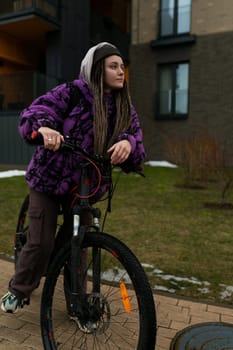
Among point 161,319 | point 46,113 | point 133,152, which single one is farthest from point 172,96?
point 46,113

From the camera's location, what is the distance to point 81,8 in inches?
558

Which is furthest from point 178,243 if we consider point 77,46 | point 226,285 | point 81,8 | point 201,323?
point 81,8

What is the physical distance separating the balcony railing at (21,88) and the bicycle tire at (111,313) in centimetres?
1100

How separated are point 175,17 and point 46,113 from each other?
1566 centimetres

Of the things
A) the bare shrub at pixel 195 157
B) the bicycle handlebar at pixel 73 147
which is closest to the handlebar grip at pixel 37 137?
the bicycle handlebar at pixel 73 147

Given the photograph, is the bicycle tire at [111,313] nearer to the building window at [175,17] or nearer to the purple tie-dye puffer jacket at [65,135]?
the purple tie-dye puffer jacket at [65,135]

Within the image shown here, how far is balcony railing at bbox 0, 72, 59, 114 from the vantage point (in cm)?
1279

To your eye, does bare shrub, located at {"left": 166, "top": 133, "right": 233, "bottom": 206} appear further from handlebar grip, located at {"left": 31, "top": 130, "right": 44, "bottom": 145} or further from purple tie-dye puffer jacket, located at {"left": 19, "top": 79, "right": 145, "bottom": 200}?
handlebar grip, located at {"left": 31, "top": 130, "right": 44, "bottom": 145}

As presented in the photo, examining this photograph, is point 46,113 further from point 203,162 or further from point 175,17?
point 175,17

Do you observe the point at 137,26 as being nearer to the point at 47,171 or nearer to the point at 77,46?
the point at 77,46

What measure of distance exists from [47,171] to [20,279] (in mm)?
706

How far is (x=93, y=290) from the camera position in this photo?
6.68ft

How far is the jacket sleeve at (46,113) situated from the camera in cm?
206

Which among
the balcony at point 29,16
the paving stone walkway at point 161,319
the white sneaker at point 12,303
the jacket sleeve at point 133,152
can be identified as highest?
the balcony at point 29,16
